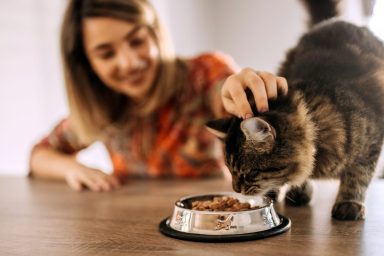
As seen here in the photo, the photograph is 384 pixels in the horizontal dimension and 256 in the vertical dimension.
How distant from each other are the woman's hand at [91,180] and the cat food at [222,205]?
68 cm

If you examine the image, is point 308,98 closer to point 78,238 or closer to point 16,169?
point 78,238

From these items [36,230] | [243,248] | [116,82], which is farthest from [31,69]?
[243,248]

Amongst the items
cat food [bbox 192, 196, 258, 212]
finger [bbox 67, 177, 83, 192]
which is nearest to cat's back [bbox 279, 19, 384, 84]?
cat food [bbox 192, 196, 258, 212]

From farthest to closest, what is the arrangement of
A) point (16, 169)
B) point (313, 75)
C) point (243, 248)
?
point (16, 169), point (313, 75), point (243, 248)

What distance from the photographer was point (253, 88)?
39.7 inches

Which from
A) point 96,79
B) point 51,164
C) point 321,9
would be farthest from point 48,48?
point 321,9

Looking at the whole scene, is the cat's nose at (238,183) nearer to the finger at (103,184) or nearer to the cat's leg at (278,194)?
the cat's leg at (278,194)

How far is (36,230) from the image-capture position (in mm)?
1036

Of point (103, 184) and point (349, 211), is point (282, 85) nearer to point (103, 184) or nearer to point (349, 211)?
point (349, 211)

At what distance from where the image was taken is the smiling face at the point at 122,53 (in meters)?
1.78

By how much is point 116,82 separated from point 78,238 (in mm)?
1084

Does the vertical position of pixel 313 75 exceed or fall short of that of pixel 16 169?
it exceeds it

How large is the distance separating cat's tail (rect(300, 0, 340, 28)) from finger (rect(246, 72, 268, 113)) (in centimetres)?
72

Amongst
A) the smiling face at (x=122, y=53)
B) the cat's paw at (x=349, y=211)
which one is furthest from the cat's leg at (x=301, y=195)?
the smiling face at (x=122, y=53)
